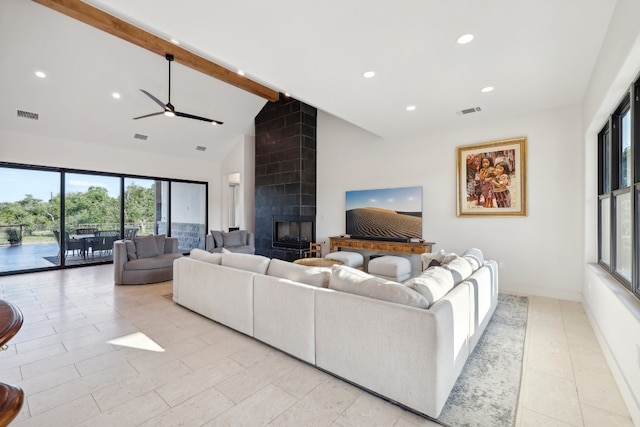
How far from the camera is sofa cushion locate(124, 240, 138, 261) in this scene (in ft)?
16.4

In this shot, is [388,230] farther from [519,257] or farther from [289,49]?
[289,49]

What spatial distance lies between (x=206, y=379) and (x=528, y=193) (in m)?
4.95

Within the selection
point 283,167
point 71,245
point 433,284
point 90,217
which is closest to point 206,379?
point 433,284

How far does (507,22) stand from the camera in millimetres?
2352

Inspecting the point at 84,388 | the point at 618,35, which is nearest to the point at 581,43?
the point at 618,35

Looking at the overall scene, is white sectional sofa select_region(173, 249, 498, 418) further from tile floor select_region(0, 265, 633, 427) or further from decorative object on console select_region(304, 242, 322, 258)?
decorative object on console select_region(304, 242, 322, 258)

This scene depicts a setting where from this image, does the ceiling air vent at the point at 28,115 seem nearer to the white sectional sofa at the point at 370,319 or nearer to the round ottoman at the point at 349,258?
the white sectional sofa at the point at 370,319

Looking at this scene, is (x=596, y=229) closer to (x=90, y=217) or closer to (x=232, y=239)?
(x=232, y=239)

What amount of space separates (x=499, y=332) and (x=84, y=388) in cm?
372

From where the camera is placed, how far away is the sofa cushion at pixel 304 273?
95.7 inches

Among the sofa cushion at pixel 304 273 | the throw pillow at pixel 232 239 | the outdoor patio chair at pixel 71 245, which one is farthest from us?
the throw pillow at pixel 232 239

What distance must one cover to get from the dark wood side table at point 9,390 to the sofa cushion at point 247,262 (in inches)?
73.3

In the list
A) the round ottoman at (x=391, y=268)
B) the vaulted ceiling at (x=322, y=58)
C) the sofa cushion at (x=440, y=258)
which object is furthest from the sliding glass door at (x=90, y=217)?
the sofa cushion at (x=440, y=258)

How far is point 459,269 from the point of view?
104 inches
